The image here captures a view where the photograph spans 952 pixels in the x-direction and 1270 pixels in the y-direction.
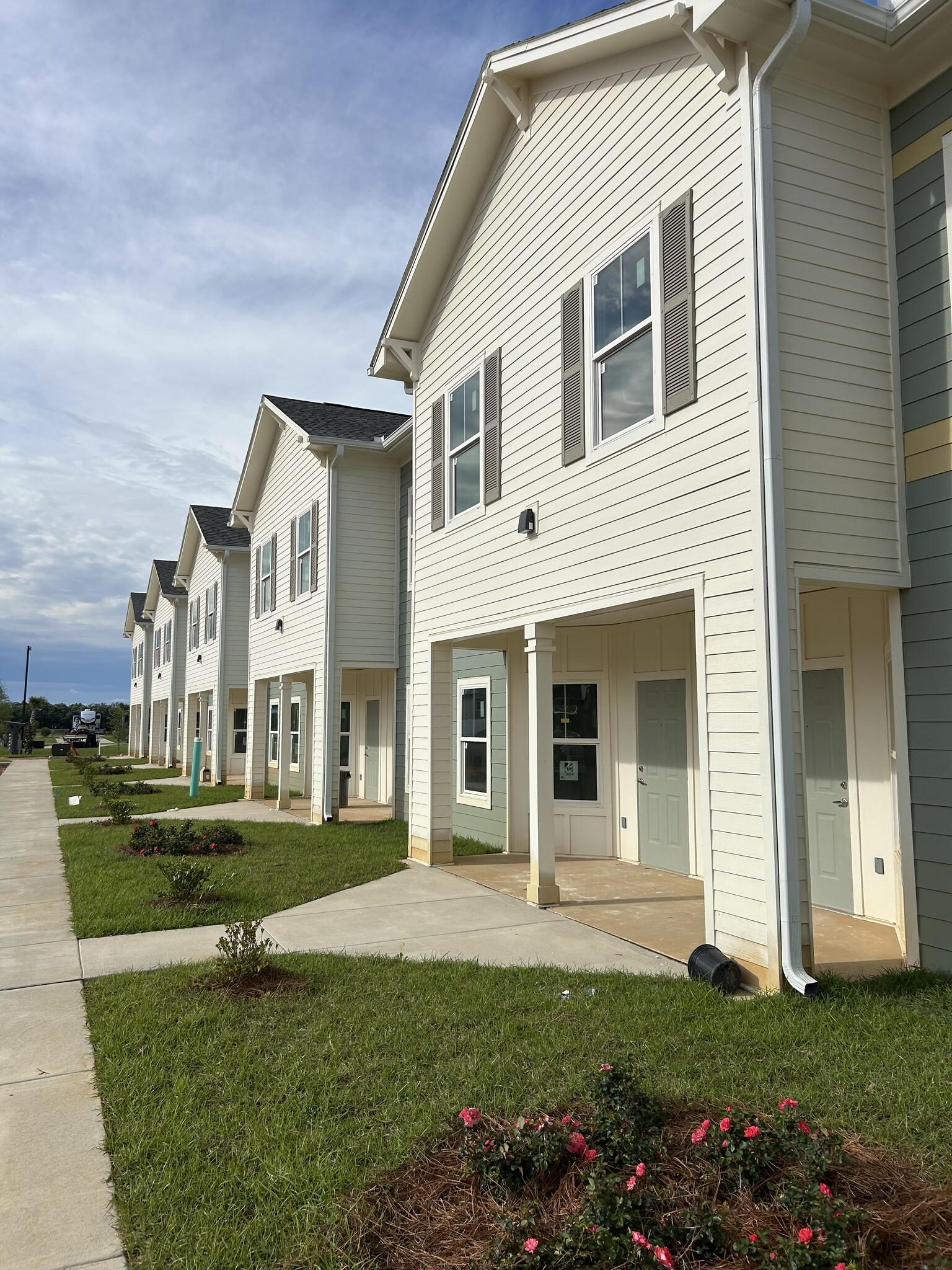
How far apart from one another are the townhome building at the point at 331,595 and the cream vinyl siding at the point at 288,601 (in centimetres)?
4

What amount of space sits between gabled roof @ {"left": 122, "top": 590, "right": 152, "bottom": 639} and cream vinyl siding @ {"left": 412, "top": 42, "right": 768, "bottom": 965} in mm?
37273

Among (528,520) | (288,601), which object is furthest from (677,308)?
(288,601)

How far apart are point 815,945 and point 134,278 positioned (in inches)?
470

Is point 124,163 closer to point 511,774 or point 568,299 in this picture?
point 568,299

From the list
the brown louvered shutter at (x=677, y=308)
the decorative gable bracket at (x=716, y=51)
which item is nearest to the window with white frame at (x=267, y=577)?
the brown louvered shutter at (x=677, y=308)

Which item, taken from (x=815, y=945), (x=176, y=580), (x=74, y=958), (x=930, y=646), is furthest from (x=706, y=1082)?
(x=176, y=580)

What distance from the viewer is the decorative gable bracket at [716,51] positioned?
574 cm

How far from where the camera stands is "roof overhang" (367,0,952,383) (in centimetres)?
560

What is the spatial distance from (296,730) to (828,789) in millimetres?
16429

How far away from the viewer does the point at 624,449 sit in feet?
22.9

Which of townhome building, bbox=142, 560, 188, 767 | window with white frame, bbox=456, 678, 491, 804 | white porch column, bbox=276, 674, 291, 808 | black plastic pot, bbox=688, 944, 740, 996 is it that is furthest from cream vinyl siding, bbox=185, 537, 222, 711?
black plastic pot, bbox=688, 944, 740, 996

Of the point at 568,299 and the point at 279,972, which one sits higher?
the point at 568,299

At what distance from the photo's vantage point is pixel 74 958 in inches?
263

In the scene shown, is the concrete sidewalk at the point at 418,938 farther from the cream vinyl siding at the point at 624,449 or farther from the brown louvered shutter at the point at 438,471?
the brown louvered shutter at the point at 438,471
